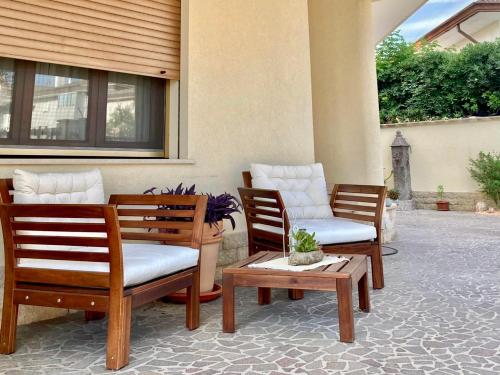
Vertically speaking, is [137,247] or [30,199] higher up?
[30,199]

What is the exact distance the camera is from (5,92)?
8.01 ft

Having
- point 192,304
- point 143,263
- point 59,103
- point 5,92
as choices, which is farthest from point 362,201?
point 5,92

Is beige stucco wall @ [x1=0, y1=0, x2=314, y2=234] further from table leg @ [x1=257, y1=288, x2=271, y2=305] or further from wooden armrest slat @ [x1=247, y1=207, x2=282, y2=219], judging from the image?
table leg @ [x1=257, y1=288, x2=271, y2=305]

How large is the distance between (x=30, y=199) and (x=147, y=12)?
1.84 meters

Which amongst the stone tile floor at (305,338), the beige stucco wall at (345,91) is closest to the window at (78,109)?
the stone tile floor at (305,338)

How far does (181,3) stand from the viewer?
3.14 meters

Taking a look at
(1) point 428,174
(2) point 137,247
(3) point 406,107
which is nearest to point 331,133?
(2) point 137,247

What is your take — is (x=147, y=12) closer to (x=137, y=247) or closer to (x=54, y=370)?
(x=137, y=247)

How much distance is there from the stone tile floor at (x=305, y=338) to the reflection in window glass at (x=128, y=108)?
137 centimetres

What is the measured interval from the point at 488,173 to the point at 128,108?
7.46 m

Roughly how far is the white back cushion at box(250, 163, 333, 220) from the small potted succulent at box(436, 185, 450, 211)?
6.07 meters

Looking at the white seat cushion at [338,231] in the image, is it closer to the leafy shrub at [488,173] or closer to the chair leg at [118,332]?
the chair leg at [118,332]

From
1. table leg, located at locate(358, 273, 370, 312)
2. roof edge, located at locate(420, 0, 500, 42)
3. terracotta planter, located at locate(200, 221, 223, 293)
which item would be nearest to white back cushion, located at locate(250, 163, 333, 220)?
terracotta planter, located at locate(200, 221, 223, 293)

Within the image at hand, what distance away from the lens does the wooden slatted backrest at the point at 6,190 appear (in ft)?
6.00
